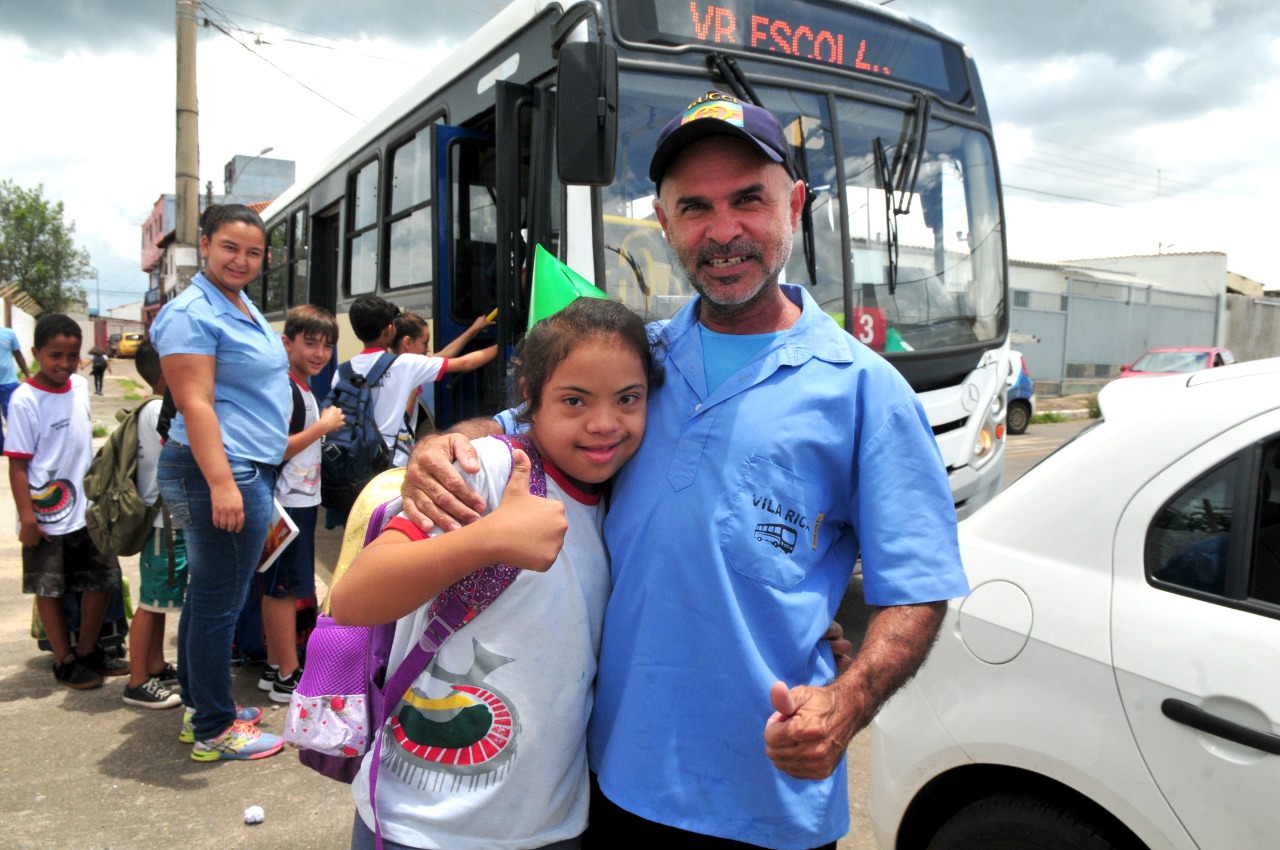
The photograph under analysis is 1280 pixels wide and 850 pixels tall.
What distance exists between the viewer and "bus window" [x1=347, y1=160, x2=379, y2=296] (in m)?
7.05

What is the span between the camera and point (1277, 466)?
1926 mm

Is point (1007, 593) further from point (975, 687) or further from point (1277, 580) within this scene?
point (1277, 580)

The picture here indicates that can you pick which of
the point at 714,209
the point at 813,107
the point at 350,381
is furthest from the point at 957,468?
the point at 714,209

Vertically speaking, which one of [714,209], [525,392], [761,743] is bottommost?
[761,743]

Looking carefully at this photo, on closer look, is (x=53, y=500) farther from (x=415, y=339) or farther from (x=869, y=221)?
(x=869, y=221)

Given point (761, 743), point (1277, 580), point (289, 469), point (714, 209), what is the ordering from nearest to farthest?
point (761, 743) → point (714, 209) → point (1277, 580) → point (289, 469)

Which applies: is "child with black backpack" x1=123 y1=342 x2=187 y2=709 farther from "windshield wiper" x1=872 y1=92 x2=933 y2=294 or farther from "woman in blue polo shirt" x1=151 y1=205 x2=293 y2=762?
"windshield wiper" x1=872 y1=92 x2=933 y2=294

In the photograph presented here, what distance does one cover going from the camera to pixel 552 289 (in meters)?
Answer: 2.17

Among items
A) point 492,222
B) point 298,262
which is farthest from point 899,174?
point 298,262

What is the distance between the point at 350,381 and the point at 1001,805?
3747 millimetres

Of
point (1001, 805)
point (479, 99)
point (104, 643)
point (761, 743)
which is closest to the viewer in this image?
point (761, 743)

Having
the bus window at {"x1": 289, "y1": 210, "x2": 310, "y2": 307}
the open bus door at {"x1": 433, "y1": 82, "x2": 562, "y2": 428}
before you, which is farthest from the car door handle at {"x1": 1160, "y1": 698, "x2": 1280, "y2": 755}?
the bus window at {"x1": 289, "y1": 210, "x2": 310, "y2": 307}

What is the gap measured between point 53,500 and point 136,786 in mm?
1581

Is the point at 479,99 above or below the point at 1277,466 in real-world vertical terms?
above
